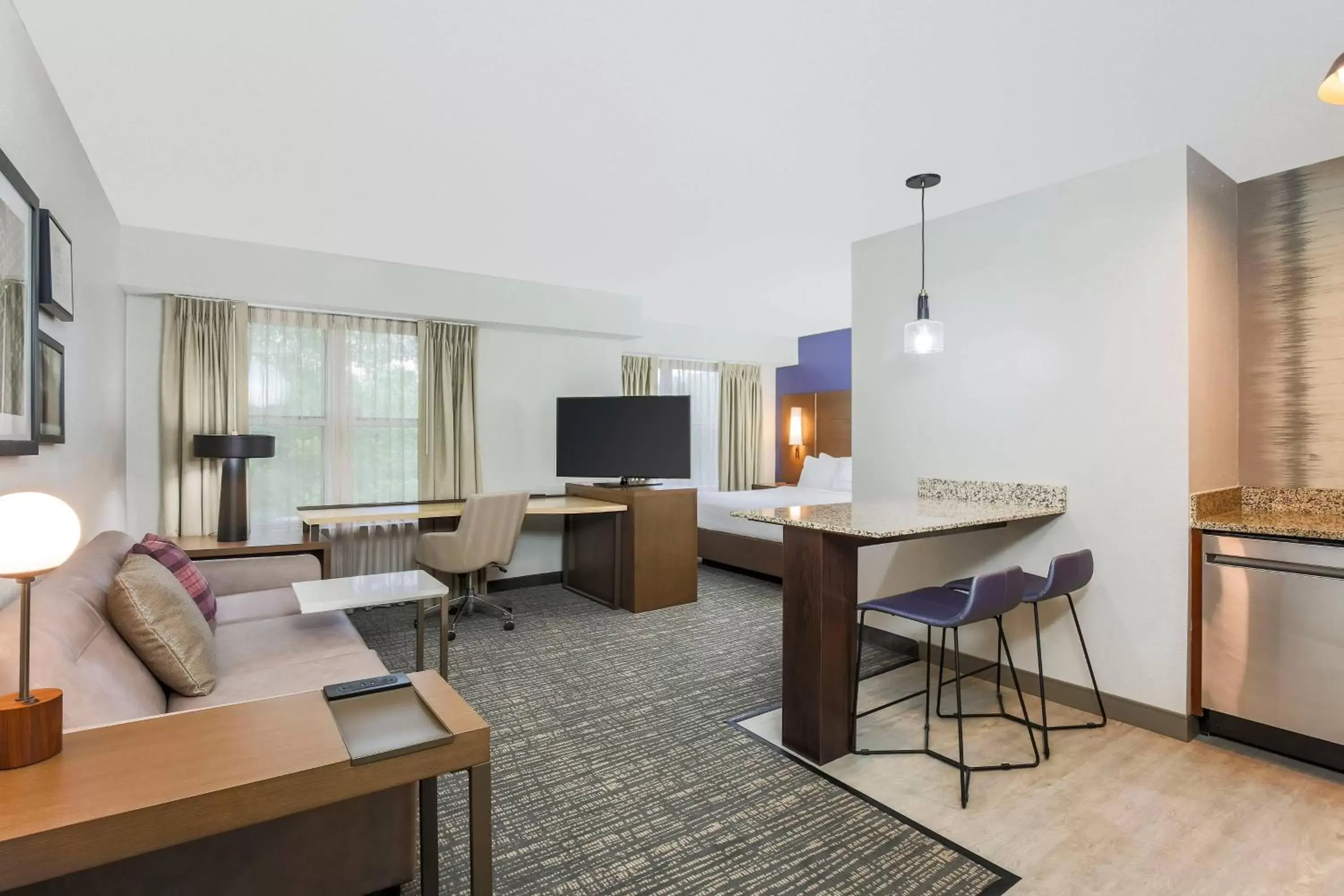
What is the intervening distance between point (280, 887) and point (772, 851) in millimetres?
1287

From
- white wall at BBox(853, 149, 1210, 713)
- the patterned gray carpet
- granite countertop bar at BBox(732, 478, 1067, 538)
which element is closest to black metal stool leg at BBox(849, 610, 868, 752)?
the patterned gray carpet

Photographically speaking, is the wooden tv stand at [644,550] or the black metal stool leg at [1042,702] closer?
the black metal stool leg at [1042,702]

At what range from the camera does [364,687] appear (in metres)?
1.42

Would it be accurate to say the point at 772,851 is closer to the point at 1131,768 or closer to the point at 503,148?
the point at 1131,768

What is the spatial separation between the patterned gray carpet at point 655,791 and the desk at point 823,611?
0.56 feet

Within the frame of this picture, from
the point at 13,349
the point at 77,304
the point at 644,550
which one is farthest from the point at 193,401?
the point at 644,550

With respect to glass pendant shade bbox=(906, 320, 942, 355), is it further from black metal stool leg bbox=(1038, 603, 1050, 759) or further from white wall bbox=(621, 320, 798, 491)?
white wall bbox=(621, 320, 798, 491)

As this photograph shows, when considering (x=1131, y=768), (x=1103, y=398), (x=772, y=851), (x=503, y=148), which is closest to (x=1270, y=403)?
(x=1103, y=398)

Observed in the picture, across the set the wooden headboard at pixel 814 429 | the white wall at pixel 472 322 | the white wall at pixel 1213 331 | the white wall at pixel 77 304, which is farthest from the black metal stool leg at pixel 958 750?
the wooden headboard at pixel 814 429

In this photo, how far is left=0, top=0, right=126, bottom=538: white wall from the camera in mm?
1891

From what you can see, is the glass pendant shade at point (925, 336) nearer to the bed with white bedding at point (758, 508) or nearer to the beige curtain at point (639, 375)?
the bed with white bedding at point (758, 508)

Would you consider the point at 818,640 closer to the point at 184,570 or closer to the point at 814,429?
the point at 184,570

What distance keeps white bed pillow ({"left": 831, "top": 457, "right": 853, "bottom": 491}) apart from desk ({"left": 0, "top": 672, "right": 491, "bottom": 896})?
Result: 558 centimetres

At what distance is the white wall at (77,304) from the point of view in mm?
1891
